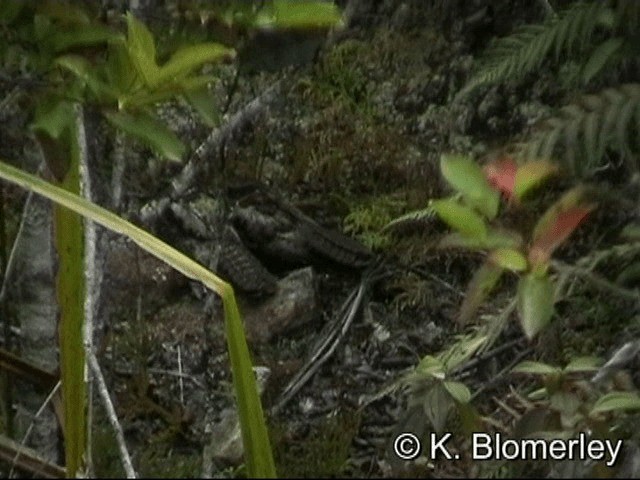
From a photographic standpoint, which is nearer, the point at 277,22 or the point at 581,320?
the point at 277,22

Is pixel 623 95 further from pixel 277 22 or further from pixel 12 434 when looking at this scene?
pixel 12 434

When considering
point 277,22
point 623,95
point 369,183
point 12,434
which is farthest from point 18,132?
point 369,183

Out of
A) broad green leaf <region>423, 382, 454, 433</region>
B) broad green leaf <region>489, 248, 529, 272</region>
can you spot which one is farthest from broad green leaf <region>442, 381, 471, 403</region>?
broad green leaf <region>489, 248, 529, 272</region>

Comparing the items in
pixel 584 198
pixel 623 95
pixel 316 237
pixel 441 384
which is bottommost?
pixel 441 384

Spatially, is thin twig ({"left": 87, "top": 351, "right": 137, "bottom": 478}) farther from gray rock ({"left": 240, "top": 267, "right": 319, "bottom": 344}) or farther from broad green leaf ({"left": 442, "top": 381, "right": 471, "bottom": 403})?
gray rock ({"left": 240, "top": 267, "right": 319, "bottom": 344})

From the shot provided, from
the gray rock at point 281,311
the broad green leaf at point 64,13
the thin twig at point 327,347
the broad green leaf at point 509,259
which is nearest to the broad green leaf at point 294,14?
the broad green leaf at point 64,13

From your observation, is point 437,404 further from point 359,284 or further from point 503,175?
point 359,284

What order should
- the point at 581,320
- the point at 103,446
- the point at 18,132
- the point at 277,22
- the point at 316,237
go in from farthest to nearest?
the point at 316,237, the point at 581,320, the point at 103,446, the point at 18,132, the point at 277,22

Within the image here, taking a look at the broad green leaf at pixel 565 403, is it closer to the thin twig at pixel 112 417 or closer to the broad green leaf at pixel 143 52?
the thin twig at pixel 112 417

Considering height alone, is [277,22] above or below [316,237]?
below
